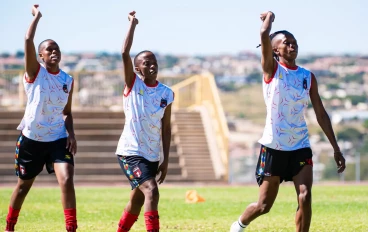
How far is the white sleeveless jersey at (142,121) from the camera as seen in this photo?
1052cm

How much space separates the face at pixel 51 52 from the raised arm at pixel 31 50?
0.18 meters

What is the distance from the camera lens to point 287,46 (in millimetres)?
10531

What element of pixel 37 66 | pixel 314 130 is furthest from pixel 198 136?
pixel 314 130

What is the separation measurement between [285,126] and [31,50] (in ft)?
9.33

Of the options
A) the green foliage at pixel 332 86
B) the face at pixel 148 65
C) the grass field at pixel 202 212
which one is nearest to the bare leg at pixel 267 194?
the face at pixel 148 65

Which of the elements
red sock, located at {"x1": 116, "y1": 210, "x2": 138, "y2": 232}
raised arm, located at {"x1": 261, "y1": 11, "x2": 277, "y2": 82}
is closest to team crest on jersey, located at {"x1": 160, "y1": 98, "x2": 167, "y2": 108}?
raised arm, located at {"x1": 261, "y1": 11, "x2": 277, "y2": 82}

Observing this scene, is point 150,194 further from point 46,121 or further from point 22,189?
point 22,189

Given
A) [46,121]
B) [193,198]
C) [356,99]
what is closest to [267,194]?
[46,121]

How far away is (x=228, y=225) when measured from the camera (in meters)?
13.8

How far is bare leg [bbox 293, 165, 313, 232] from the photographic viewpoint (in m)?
10.2

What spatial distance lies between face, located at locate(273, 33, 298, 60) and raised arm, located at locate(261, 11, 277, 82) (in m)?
0.20

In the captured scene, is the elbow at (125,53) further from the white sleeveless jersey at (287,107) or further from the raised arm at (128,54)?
the white sleeveless jersey at (287,107)

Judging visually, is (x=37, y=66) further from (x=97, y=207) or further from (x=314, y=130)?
(x=314, y=130)

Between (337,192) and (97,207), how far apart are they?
719 cm
